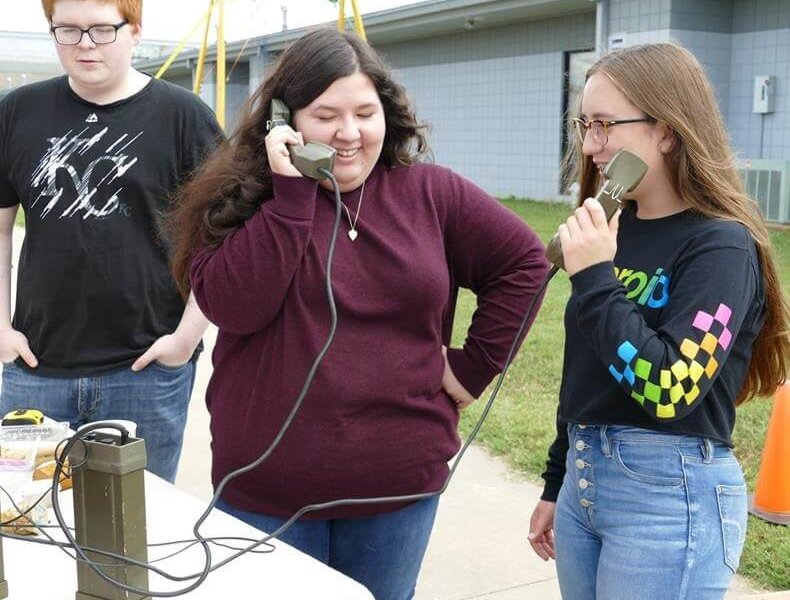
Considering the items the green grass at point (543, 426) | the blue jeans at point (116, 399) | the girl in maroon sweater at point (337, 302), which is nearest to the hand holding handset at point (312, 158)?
the girl in maroon sweater at point (337, 302)

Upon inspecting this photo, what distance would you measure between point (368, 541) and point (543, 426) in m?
2.91

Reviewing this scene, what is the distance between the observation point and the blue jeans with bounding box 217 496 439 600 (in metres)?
2.04

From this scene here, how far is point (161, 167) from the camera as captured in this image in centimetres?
260

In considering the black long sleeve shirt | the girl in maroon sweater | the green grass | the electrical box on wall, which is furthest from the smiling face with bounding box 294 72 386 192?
the electrical box on wall

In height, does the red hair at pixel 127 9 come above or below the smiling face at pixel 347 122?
above

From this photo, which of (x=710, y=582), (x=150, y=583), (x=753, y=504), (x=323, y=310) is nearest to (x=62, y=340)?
(x=323, y=310)

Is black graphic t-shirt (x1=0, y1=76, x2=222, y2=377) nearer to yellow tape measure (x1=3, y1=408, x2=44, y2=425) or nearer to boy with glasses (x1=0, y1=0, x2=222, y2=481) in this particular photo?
boy with glasses (x1=0, y1=0, x2=222, y2=481)

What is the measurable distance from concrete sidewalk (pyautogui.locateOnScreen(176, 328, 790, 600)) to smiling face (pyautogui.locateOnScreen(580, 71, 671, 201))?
4.70ft

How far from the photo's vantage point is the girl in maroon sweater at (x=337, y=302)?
1.97m

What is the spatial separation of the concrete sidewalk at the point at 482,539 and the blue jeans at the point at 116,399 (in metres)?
1.18

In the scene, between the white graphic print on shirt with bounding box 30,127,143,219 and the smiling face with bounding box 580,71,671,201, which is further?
the white graphic print on shirt with bounding box 30,127,143,219

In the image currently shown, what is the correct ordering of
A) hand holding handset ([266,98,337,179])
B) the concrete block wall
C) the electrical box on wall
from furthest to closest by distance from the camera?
the concrete block wall < the electrical box on wall < hand holding handset ([266,98,337,179])

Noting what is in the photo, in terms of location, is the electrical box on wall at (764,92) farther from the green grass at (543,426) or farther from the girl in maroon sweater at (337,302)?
the girl in maroon sweater at (337,302)

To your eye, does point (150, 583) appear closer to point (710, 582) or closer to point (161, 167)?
point (710, 582)
